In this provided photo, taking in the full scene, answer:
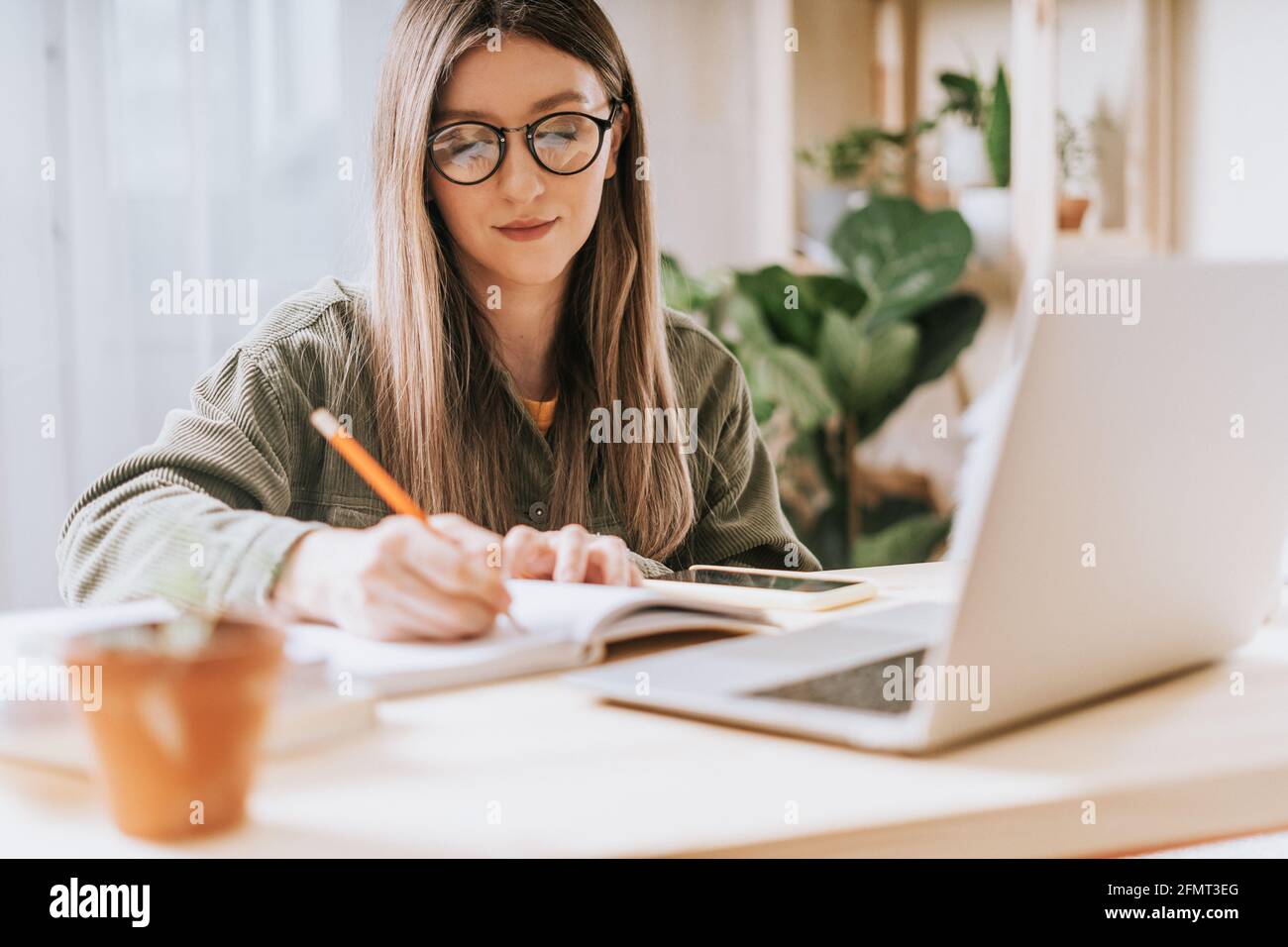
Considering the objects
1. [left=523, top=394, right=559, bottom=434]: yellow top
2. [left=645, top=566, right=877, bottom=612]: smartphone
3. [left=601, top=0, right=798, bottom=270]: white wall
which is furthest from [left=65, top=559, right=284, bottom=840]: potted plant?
[left=601, top=0, right=798, bottom=270]: white wall

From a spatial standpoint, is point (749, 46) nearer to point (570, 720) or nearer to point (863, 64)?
point (863, 64)

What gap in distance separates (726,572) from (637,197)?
63 centimetres

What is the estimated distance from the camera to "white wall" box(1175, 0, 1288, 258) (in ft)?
8.45

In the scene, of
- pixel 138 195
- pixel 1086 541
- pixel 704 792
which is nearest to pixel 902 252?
pixel 138 195

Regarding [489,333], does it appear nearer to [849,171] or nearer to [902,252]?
[902,252]

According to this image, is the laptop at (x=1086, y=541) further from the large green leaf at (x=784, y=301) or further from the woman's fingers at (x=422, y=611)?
the large green leaf at (x=784, y=301)

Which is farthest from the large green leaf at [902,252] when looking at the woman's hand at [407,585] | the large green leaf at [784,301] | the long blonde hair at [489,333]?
the woman's hand at [407,585]

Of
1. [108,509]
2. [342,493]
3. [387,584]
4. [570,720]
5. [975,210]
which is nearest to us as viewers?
[570,720]

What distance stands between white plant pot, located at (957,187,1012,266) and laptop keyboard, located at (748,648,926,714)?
2220mm

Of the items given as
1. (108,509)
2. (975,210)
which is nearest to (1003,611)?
(108,509)

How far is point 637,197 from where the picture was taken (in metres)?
1.53

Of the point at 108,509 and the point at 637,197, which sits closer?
the point at 108,509
